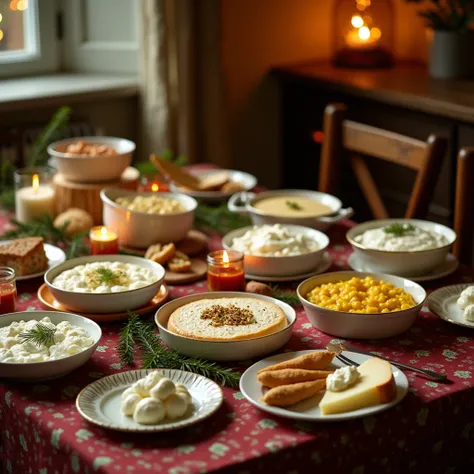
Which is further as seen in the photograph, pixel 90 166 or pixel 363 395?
pixel 90 166

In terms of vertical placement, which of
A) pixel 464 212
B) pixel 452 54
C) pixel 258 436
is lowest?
pixel 258 436

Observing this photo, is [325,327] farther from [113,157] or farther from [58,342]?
[113,157]

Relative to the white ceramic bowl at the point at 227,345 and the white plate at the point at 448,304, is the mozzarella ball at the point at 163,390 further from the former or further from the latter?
the white plate at the point at 448,304

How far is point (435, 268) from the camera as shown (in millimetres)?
2076

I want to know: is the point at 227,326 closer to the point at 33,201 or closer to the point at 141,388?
the point at 141,388

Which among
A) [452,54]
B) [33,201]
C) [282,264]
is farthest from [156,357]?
[452,54]

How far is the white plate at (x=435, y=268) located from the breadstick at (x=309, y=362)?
0.53 metres

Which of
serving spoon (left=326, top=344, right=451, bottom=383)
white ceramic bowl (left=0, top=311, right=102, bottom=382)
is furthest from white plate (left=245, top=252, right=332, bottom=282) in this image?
white ceramic bowl (left=0, top=311, right=102, bottom=382)

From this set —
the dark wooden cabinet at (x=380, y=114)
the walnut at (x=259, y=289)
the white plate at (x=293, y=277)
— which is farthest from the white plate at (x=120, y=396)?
the dark wooden cabinet at (x=380, y=114)

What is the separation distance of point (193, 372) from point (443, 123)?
2.00 m

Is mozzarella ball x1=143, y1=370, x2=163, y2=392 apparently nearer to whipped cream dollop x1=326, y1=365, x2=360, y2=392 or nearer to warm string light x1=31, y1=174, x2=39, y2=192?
whipped cream dollop x1=326, y1=365, x2=360, y2=392

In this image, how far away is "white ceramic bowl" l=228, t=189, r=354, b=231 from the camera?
230 centimetres

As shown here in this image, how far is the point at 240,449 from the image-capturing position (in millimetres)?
1321

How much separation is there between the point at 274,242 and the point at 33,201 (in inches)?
30.6
